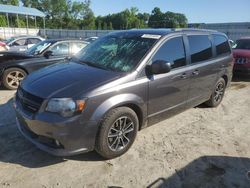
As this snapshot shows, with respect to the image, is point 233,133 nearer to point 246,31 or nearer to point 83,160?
point 83,160

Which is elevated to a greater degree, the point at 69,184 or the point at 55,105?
the point at 55,105

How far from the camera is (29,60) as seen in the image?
7.72 metres

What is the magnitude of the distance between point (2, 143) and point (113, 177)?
6.48 feet

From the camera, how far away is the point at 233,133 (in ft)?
16.6

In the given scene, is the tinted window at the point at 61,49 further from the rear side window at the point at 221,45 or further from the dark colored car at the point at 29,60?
the rear side window at the point at 221,45

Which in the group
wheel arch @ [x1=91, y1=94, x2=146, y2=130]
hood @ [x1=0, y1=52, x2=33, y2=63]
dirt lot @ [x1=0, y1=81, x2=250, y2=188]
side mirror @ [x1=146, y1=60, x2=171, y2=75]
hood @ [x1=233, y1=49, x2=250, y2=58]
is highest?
side mirror @ [x1=146, y1=60, x2=171, y2=75]

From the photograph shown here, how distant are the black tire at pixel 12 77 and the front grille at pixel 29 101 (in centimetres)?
393

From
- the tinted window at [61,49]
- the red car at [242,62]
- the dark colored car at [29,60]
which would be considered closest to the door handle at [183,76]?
the dark colored car at [29,60]

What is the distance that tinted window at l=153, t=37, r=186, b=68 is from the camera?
4.40 metres

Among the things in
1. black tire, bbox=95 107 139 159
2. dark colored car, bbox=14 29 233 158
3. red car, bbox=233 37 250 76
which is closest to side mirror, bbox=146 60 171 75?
dark colored car, bbox=14 29 233 158

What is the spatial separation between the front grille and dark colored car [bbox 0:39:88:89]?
3891mm

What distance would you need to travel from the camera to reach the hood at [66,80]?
3545 millimetres

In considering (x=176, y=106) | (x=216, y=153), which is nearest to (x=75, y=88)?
(x=176, y=106)

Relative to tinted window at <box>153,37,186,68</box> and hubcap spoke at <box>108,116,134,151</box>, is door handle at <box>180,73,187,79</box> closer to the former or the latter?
tinted window at <box>153,37,186,68</box>
